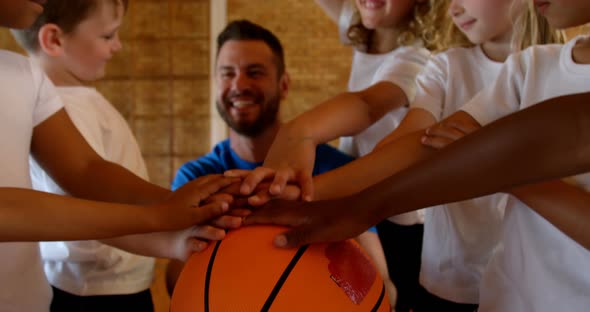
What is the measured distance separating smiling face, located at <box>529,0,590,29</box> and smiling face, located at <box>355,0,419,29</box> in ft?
2.30

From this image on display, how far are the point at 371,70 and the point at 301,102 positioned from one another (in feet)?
9.08

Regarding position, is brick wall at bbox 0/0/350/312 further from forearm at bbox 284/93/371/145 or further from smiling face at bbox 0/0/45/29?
smiling face at bbox 0/0/45/29

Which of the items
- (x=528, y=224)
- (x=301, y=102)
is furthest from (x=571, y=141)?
(x=301, y=102)

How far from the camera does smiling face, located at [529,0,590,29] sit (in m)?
0.90

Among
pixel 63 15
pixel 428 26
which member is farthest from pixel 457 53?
pixel 63 15

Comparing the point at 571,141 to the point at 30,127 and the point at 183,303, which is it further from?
the point at 30,127

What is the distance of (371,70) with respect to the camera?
1.78m

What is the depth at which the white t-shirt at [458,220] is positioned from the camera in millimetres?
1279

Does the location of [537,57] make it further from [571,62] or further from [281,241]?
[281,241]

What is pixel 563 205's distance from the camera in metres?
0.83

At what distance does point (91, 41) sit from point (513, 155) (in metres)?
1.27

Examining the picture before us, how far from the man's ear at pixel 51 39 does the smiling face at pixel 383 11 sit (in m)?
0.89

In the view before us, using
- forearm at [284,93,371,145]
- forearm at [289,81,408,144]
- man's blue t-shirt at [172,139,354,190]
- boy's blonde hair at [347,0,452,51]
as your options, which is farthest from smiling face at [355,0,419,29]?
man's blue t-shirt at [172,139,354,190]

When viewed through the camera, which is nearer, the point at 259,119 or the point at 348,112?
the point at 348,112
